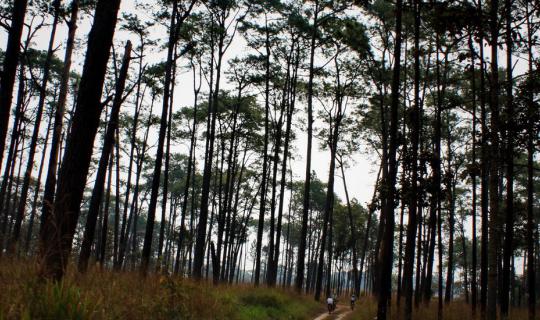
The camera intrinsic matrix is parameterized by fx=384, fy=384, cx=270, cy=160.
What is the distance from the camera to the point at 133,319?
495cm

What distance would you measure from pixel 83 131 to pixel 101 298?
2.00 meters

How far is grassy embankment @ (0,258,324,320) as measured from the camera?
3252mm

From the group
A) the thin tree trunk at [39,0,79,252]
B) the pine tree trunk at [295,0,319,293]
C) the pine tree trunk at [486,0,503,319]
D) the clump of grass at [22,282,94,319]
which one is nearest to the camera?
the clump of grass at [22,282,94,319]

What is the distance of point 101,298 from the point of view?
12.3 feet

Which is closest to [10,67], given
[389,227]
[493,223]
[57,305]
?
[57,305]

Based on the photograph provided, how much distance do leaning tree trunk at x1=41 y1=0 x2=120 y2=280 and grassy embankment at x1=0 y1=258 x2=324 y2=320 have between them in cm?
52

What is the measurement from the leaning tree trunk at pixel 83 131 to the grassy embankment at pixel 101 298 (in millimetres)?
518

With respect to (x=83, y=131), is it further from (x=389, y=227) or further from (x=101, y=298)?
(x=389, y=227)

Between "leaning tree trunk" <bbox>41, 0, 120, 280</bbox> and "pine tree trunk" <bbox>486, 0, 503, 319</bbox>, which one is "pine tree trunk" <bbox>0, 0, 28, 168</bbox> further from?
"pine tree trunk" <bbox>486, 0, 503, 319</bbox>

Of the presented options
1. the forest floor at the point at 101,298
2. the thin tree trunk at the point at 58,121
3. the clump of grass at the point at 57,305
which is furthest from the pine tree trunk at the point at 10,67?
the clump of grass at the point at 57,305

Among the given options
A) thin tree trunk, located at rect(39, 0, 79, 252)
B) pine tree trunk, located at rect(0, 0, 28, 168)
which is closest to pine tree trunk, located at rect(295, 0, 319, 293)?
thin tree trunk, located at rect(39, 0, 79, 252)

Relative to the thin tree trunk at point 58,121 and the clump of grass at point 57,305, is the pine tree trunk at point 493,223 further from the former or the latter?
the thin tree trunk at point 58,121

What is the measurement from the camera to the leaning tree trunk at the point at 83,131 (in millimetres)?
4336

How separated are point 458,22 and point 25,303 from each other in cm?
768
